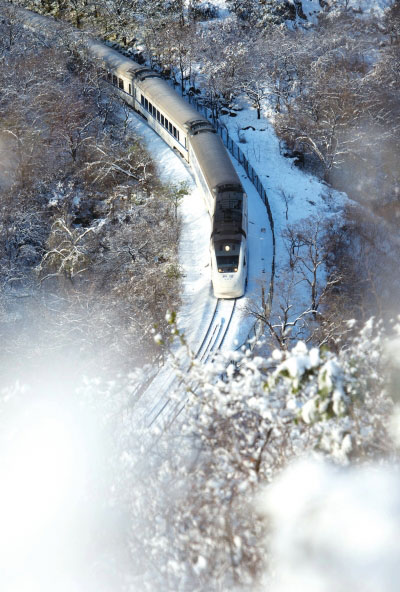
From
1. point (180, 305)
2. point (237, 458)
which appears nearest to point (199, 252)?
point (180, 305)

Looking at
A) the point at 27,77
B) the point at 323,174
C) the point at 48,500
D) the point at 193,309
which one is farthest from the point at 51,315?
the point at 323,174

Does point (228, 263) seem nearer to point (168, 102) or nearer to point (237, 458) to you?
point (237, 458)

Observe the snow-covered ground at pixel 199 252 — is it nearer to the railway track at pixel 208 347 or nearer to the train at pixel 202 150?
the railway track at pixel 208 347

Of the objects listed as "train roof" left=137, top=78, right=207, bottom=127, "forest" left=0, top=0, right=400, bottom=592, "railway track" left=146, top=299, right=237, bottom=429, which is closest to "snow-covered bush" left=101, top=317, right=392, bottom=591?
"forest" left=0, top=0, right=400, bottom=592

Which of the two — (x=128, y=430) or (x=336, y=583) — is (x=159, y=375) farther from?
(x=336, y=583)

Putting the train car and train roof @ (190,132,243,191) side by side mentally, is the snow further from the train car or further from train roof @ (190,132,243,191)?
train roof @ (190,132,243,191)
